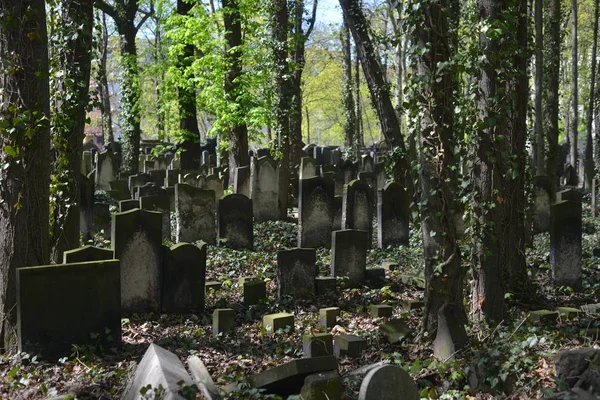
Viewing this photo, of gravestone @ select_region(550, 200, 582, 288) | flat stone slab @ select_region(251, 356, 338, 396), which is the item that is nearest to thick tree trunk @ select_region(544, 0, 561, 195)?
gravestone @ select_region(550, 200, 582, 288)

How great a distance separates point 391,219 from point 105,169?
10.2m

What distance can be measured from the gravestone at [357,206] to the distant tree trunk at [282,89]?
2.85 meters

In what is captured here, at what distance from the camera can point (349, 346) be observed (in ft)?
21.1

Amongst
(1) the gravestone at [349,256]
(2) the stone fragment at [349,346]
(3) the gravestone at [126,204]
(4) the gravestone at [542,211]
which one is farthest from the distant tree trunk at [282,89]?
(2) the stone fragment at [349,346]

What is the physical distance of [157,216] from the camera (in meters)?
8.27

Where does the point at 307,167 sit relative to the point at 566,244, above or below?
above

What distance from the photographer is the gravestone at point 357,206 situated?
12.4m

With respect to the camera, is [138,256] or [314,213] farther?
[314,213]

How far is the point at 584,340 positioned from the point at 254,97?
38.8ft

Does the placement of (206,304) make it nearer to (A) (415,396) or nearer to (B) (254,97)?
(A) (415,396)

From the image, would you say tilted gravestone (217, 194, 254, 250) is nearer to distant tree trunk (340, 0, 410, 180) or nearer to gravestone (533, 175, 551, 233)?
distant tree trunk (340, 0, 410, 180)

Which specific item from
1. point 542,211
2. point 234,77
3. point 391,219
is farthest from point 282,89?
point 542,211

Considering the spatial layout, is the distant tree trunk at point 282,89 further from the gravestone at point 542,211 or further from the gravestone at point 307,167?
the gravestone at point 542,211

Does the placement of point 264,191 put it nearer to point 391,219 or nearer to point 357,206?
point 357,206
